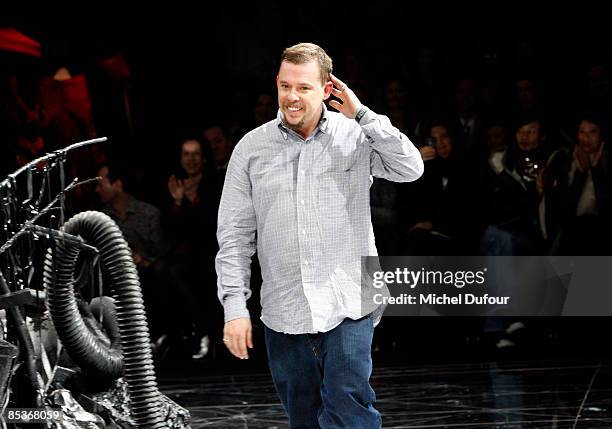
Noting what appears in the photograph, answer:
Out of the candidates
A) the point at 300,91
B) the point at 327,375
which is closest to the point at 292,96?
the point at 300,91

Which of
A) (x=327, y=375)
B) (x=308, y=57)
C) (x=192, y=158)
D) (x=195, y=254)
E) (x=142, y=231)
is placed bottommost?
(x=195, y=254)

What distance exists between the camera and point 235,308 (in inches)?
129

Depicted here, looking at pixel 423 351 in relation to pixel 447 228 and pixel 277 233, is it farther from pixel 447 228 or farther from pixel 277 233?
pixel 277 233

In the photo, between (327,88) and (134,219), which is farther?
(134,219)

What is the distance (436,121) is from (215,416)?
291 cm

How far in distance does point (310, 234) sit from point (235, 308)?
0.30m

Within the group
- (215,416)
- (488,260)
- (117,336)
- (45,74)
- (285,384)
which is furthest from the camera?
(45,74)

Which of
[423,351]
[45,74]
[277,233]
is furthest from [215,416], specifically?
[45,74]

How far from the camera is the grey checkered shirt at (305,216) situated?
3.27 metres

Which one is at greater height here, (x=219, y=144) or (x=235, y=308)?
(x=219, y=144)

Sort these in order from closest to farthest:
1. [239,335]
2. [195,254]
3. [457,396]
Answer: [239,335], [457,396], [195,254]

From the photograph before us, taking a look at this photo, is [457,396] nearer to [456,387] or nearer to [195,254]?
[456,387]

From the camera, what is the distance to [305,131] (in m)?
3.37

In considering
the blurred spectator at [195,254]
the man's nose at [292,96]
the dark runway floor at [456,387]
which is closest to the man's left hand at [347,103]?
the man's nose at [292,96]
